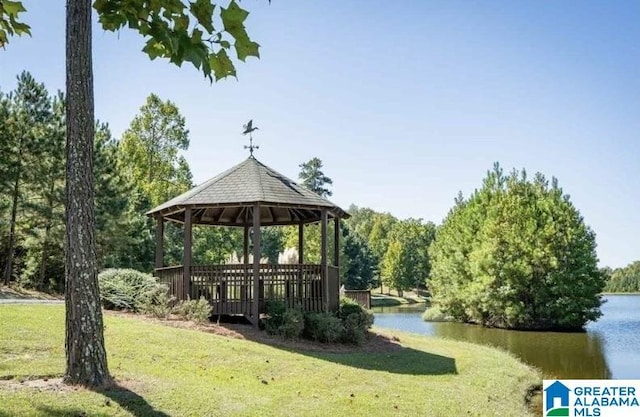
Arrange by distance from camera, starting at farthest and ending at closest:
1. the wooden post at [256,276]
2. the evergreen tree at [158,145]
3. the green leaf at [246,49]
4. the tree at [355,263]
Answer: the tree at [355,263], the evergreen tree at [158,145], the wooden post at [256,276], the green leaf at [246,49]

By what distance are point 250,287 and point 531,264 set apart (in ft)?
65.8

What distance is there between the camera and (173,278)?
526 inches

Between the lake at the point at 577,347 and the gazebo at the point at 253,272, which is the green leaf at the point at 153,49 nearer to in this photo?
the gazebo at the point at 253,272

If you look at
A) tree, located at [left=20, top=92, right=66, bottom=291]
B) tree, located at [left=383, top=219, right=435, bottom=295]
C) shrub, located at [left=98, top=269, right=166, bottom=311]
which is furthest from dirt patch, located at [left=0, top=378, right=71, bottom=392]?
tree, located at [left=383, top=219, right=435, bottom=295]

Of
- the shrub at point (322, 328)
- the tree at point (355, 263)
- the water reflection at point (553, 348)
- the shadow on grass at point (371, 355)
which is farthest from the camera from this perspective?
the tree at point (355, 263)

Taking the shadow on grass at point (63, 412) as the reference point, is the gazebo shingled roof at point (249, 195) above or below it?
above

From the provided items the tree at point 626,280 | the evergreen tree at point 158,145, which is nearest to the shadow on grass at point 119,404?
the evergreen tree at point 158,145

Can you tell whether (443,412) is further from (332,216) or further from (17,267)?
(17,267)

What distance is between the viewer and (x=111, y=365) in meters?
7.09

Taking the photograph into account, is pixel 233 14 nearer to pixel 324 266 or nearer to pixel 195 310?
pixel 195 310

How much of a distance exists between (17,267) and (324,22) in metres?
18.3

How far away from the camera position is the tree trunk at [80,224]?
5777mm

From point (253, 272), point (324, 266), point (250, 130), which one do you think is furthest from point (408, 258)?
point (253, 272)

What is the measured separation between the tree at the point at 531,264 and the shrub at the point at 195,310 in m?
20.0
